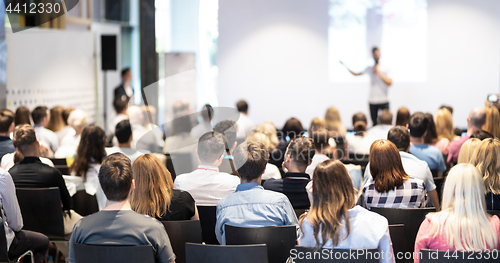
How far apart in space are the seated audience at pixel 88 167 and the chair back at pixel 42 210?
481mm

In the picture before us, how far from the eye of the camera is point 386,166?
2.80m

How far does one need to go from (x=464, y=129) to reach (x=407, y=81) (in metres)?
1.36

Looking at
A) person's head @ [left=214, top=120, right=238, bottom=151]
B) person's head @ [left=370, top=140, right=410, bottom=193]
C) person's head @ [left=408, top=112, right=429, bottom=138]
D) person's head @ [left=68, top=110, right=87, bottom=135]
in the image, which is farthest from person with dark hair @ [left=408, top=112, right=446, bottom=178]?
person's head @ [left=68, top=110, right=87, bottom=135]

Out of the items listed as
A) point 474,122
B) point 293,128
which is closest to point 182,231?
point 293,128

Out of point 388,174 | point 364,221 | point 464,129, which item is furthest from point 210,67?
point 364,221

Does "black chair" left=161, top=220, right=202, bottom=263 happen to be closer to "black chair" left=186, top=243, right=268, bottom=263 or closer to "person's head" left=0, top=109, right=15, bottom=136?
"black chair" left=186, top=243, right=268, bottom=263

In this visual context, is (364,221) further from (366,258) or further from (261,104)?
(261,104)

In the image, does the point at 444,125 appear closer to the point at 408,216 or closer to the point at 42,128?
the point at 408,216

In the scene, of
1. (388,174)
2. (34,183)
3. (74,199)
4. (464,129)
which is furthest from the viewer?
(464,129)

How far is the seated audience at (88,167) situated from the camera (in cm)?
370

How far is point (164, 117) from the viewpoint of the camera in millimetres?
9102

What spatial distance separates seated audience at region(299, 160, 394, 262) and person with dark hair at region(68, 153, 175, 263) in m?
0.66

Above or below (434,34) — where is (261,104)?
below

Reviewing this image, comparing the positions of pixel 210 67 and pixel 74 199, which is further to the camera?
pixel 210 67
